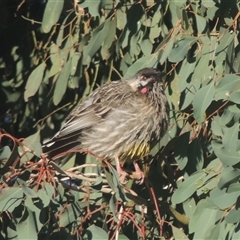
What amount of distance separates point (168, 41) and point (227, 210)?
3.02 feet

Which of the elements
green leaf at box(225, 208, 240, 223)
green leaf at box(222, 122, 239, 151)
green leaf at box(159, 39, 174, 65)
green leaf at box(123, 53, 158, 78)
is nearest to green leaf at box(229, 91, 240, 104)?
green leaf at box(222, 122, 239, 151)

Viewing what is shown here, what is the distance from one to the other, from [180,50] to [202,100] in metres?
0.32

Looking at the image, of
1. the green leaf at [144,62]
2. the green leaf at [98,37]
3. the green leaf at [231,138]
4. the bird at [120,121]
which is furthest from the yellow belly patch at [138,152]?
the green leaf at [231,138]

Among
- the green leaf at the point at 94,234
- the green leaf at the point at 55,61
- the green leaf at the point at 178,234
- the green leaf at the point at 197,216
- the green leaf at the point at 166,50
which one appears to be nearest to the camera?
the green leaf at the point at 94,234

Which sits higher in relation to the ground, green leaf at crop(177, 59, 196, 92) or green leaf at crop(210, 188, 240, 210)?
green leaf at crop(177, 59, 196, 92)

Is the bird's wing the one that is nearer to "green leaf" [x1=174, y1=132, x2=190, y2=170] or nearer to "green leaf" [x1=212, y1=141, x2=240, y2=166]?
"green leaf" [x1=174, y1=132, x2=190, y2=170]

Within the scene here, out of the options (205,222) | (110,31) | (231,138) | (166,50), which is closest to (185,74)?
(166,50)

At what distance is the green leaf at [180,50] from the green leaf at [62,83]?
81cm

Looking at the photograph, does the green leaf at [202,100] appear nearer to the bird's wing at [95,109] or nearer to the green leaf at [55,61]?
the bird's wing at [95,109]

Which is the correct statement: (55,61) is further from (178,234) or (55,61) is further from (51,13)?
(178,234)

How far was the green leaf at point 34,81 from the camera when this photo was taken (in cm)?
454

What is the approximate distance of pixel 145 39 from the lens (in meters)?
4.25

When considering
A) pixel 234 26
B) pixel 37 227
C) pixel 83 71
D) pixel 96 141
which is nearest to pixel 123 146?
pixel 96 141

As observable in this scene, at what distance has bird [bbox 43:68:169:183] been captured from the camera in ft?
13.8
